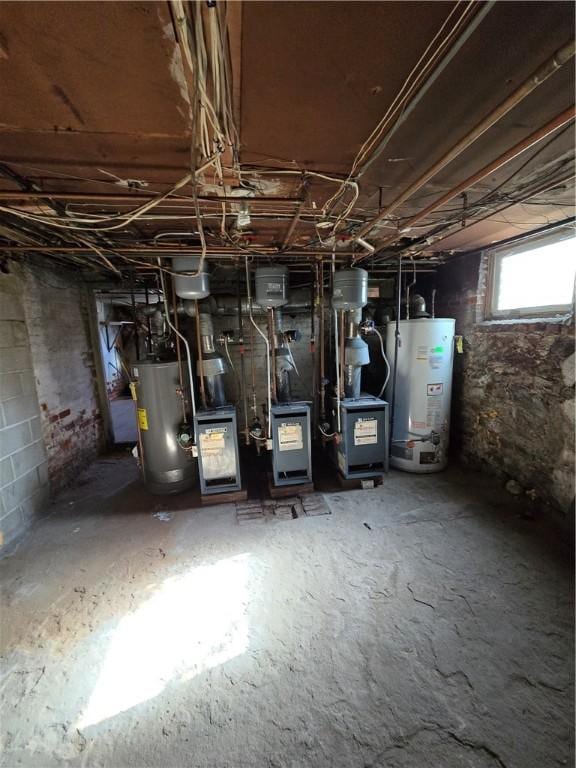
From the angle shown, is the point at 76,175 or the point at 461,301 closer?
the point at 76,175

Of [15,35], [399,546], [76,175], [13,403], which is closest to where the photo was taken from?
[15,35]

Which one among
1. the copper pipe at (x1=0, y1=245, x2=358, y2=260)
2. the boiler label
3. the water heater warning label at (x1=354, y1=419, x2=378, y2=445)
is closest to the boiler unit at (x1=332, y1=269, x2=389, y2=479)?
the water heater warning label at (x1=354, y1=419, x2=378, y2=445)

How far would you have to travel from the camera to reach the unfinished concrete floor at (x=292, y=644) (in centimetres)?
109

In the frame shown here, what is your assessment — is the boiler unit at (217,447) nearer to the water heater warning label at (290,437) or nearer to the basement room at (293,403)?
the basement room at (293,403)

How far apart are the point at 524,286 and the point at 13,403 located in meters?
4.15

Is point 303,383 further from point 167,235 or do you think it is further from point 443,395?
point 167,235

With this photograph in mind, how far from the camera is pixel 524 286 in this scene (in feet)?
8.30

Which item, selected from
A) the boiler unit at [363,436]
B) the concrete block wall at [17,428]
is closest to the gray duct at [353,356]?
the boiler unit at [363,436]

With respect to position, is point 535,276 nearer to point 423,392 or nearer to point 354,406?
point 423,392

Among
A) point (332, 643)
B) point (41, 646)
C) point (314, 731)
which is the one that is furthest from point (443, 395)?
point (41, 646)

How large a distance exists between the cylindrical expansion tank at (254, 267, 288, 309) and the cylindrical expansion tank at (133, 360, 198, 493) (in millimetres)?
1003

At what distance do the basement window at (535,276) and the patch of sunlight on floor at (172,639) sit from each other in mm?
2904

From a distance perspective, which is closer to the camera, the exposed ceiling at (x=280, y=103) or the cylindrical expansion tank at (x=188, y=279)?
the exposed ceiling at (x=280, y=103)

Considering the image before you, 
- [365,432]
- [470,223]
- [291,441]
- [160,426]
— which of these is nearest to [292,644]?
[291,441]
